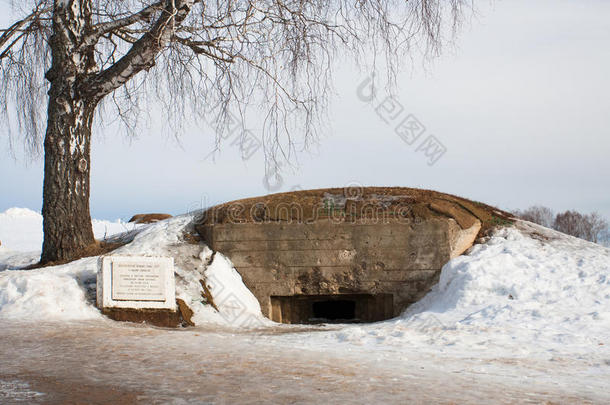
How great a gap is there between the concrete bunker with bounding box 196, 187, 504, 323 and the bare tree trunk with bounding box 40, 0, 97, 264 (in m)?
2.18

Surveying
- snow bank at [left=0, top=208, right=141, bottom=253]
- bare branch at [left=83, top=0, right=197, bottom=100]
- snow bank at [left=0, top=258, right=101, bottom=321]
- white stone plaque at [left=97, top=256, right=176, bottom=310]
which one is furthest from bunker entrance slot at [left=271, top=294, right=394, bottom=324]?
snow bank at [left=0, top=208, right=141, bottom=253]

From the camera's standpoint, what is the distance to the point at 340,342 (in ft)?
23.6

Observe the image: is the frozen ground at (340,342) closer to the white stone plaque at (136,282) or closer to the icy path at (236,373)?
the icy path at (236,373)

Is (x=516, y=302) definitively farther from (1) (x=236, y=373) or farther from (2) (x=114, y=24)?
(2) (x=114, y=24)

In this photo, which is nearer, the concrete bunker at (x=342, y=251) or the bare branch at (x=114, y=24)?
the concrete bunker at (x=342, y=251)

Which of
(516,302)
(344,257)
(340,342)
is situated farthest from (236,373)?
(344,257)

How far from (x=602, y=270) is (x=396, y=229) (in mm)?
3105

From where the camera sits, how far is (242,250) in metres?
10.1

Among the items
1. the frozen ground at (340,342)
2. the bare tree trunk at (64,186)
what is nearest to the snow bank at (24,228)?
the bare tree trunk at (64,186)

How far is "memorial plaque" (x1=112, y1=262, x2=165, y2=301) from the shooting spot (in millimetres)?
8492

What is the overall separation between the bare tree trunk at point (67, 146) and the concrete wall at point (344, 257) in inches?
105

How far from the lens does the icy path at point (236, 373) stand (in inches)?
181

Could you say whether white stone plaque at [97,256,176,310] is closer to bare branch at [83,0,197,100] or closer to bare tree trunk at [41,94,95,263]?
bare tree trunk at [41,94,95,263]

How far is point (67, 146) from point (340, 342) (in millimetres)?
5724
